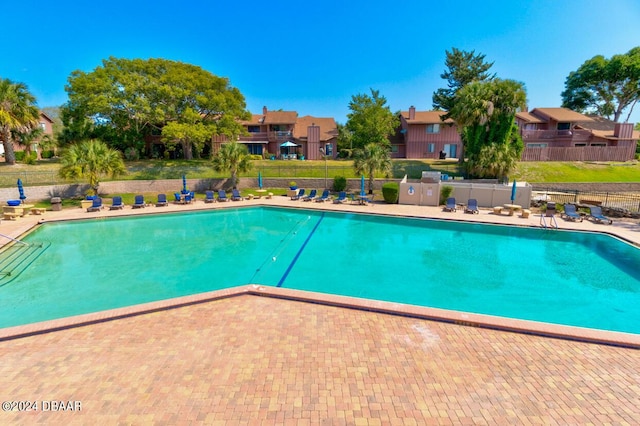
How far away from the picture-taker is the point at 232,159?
26.3 meters

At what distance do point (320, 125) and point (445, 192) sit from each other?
1119 inches

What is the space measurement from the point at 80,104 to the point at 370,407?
1562 inches

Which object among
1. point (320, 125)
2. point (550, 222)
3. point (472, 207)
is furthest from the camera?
point (320, 125)

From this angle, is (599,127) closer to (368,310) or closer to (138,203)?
(368,310)

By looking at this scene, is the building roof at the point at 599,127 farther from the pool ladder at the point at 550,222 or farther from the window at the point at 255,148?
the window at the point at 255,148

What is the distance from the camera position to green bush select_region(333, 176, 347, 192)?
27.8m

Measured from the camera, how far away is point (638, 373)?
5625mm

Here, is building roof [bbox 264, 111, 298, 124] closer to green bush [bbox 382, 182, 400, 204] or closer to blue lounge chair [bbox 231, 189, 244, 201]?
blue lounge chair [bbox 231, 189, 244, 201]

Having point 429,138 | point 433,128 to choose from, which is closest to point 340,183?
point 429,138

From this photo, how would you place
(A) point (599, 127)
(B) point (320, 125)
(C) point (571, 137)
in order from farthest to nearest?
(B) point (320, 125) < (A) point (599, 127) < (C) point (571, 137)

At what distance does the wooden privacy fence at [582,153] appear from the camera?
1295 inches

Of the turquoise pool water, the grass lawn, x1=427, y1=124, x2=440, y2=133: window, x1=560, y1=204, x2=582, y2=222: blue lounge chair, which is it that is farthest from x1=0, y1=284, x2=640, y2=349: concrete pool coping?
x1=427, y1=124, x2=440, y2=133: window

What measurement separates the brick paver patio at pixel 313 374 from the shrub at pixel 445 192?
55.6 feet

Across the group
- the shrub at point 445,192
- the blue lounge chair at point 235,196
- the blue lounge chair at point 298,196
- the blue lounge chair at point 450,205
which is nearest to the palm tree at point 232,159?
the blue lounge chair at point 235,196
